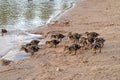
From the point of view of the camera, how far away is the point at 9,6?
90.9 ft

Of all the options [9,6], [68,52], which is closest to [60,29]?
[68,52]

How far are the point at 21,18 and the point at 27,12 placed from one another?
2.47 m

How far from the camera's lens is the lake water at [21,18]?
14.7 metres

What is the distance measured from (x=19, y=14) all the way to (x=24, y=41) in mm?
8192

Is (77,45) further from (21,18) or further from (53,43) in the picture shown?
(21,18)

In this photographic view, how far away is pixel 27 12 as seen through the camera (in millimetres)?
24719

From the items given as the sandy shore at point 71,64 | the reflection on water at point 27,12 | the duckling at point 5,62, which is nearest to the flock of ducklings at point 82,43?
the sandy shore at point 71,64

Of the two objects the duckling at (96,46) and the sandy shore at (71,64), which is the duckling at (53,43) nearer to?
the sandy shore at (71,64)

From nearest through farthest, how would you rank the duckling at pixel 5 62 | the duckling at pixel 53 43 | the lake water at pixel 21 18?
the duckling at pixel 5 62 < the duckling at pixel 53 43 < the lake water at pixel 21 18

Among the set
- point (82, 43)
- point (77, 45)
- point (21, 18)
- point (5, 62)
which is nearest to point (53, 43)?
point (82, 43)

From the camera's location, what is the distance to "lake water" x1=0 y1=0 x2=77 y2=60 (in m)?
14.7

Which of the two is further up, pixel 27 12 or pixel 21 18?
pixel 27 12

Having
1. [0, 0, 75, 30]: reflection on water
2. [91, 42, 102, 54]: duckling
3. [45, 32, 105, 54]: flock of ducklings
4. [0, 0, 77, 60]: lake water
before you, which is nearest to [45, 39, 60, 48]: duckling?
[45, 32, 105, 54]: flock of ducklings

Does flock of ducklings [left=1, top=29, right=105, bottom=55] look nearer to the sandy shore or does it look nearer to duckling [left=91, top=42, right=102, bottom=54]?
duckling [left=91, top=42, right=102, bottom=54]
